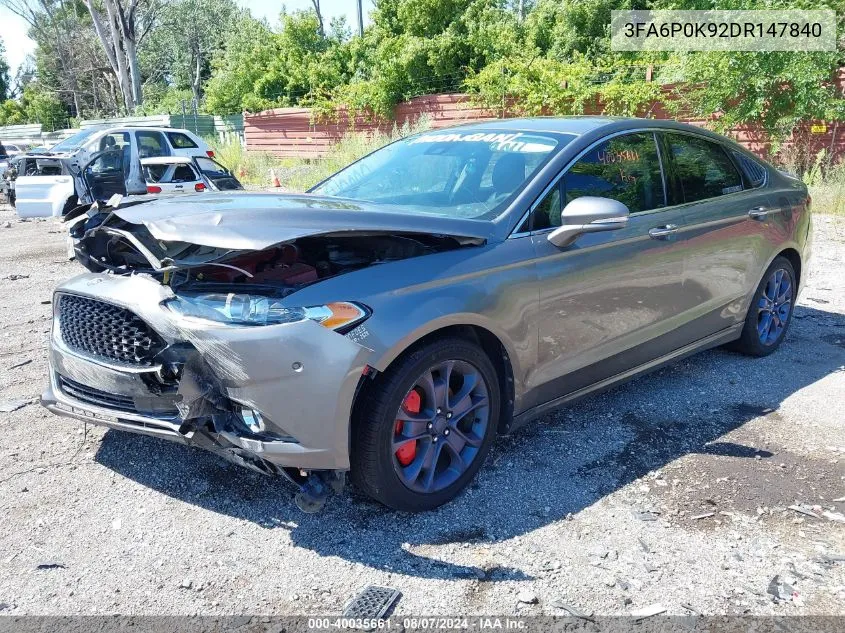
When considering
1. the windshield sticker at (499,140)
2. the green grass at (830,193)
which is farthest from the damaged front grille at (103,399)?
the green grass at (830,193)

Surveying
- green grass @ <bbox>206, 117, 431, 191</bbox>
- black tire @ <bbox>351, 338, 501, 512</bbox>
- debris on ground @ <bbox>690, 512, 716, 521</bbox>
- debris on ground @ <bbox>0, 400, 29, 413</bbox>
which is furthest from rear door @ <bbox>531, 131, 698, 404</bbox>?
green grass @ <bbox>206, 117, 431, 191</bbox>

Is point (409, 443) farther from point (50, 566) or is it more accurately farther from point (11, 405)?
point (11, 405)

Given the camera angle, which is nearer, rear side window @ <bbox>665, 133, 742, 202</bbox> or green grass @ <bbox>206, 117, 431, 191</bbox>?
rear side window @ <bbox>665, 133, 742, 202</bbox>

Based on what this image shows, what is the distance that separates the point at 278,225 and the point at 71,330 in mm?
1272

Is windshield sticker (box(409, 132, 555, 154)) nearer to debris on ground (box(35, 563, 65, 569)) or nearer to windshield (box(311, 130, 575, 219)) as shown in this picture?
windshield (box(311, 130, 575, 219))

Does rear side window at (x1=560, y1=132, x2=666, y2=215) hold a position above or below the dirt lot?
above

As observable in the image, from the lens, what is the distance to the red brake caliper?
3.19 m

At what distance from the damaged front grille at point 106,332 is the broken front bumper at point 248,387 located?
71mm

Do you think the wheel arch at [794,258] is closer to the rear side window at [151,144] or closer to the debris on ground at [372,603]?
the debris on ground at [372,603]

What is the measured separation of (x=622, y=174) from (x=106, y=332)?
9.53ft

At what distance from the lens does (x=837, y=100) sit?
503 inches

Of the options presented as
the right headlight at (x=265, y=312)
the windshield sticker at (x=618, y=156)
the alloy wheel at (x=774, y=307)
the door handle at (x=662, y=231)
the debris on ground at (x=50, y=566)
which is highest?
the windshield sticker at (x=618, y=156)

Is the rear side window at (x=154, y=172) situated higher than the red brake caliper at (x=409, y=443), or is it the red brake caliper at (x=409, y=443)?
the rear side window at (x=154, y=172)

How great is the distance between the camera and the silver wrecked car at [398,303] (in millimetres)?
2857
